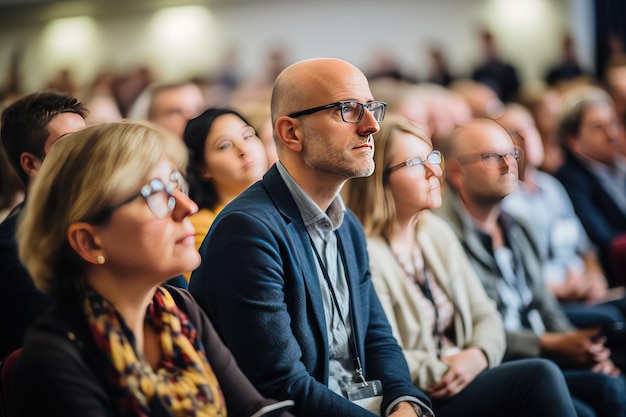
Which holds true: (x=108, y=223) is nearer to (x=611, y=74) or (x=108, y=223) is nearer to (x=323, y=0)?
(x=611, y=74)

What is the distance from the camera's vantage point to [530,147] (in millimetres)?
3541

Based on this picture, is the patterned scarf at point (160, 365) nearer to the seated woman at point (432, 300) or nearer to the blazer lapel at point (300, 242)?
the blazer lapel at point (300, 242)

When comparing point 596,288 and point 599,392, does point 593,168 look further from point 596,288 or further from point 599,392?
point 599,392

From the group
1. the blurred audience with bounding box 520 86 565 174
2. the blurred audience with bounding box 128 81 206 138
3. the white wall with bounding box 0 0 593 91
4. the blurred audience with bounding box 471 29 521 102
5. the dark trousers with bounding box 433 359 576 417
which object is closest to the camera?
the dark trousers with bounding box 433 359 576 417

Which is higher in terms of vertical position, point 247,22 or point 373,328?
point 247,22

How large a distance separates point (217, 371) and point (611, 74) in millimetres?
5569

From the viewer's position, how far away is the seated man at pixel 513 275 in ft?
8.05

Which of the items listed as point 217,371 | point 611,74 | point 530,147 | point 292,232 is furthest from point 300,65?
point 611,74

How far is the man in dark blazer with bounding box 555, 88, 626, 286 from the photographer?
160 inches

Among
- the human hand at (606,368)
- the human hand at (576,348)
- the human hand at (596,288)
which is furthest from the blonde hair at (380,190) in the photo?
the human hand at (596,288)

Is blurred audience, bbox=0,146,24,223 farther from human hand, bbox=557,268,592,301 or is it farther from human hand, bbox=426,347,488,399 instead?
human hand, bbox=557,268,592,301

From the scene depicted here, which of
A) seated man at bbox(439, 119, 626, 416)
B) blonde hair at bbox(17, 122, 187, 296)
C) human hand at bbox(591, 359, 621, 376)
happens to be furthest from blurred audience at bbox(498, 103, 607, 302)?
blonde hair at bbox(17, 122, 187, 296)

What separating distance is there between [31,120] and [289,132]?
0.59 metres

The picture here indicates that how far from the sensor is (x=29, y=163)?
72.2 inches
